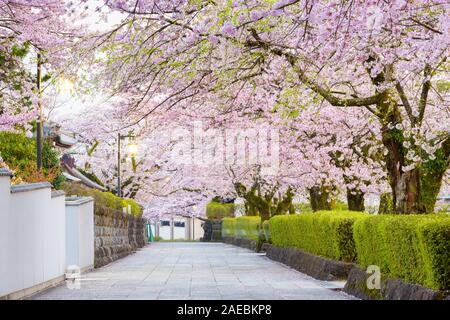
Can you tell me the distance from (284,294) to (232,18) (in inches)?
242

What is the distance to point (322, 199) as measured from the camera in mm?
28062

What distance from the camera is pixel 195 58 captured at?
11984 millimetres

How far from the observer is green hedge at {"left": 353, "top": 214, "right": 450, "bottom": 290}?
9969mm

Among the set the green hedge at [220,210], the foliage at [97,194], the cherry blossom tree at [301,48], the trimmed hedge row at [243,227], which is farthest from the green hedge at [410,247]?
the green hedge at [220,210]

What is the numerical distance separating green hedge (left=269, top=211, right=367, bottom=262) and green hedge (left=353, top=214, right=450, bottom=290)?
2.22 m

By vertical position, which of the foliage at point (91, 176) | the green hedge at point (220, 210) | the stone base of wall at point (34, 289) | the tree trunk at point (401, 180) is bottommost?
the stone base of wall at point (34, 289)

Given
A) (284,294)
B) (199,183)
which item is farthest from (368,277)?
(199,183)

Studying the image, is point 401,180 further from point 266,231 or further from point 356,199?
point 266,231

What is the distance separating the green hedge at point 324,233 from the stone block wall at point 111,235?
586 centimetres

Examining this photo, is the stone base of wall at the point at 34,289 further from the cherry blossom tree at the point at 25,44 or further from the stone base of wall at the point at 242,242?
the stone base of wall at the point at 242,242

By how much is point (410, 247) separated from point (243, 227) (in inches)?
1363

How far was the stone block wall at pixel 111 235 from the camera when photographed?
81.3ft
